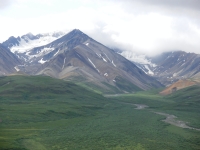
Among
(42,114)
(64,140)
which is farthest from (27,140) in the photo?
(42,114)

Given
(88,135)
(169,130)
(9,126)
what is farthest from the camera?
(169,130)

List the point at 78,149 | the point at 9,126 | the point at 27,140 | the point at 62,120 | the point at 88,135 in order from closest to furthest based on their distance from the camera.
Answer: the point at 78,149 < the point at 27,140 < the point at 88,135 < the point at 9,126 < the point at 62,120

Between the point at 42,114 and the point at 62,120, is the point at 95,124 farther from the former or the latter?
the point at 42,114

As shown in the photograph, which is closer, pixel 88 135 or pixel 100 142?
pixel 100 142

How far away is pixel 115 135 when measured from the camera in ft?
472

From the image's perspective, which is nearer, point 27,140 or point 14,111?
point 27,140

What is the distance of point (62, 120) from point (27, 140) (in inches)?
2459

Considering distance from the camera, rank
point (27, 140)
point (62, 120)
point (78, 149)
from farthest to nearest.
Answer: point (62, 120) → point (27, 140) → point (78, 149)

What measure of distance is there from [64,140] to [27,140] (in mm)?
Answer: 12737

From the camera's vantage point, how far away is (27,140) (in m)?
125

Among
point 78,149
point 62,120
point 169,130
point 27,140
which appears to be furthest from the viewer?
point 62,120

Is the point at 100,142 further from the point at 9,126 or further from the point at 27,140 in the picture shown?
the point at 9,126

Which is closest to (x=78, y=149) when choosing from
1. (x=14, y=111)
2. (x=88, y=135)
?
(x=88, y=135)

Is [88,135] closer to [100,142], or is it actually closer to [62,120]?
[100,142]
